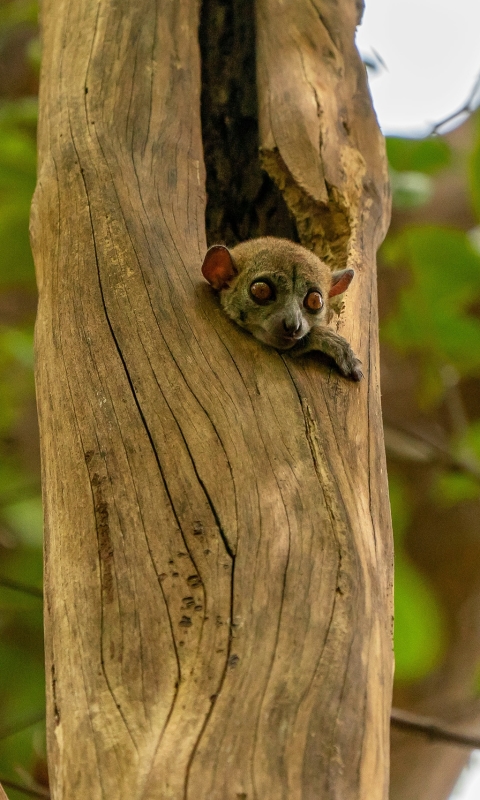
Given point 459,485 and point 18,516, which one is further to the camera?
point 459,485

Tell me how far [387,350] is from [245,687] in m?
6.65

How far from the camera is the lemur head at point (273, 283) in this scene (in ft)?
10.9

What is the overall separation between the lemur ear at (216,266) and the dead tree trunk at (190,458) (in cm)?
5

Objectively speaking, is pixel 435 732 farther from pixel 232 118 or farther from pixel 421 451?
pixel 421 451

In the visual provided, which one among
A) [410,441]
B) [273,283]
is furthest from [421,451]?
[273,283]

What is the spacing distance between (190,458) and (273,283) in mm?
1189

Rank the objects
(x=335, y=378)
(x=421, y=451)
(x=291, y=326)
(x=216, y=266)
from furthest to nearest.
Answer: (x=421, y=451) → (x=216, y=266) → (x=291, y=326) → (x=335, y=378)

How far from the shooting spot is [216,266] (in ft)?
11.0

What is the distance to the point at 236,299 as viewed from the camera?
3.45 metres

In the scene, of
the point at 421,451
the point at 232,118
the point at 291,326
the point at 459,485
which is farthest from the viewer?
the point at 421,451

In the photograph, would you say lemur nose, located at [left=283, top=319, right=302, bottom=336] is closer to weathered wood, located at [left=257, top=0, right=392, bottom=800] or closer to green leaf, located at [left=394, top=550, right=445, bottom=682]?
weathered wood, located at [left=257, top=0, right=392, bottom=800]

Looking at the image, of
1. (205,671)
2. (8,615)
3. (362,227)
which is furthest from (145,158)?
(8,615)

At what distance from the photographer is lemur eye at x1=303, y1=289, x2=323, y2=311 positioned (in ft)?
11.5

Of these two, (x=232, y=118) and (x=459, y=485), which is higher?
(x=232, y=118)
